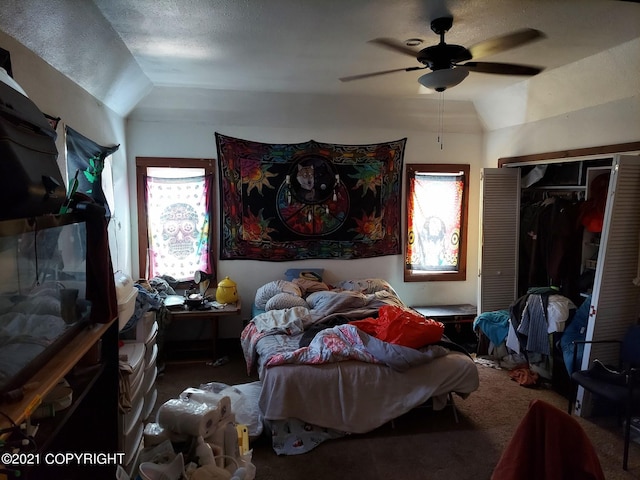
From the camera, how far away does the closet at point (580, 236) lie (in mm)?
3092

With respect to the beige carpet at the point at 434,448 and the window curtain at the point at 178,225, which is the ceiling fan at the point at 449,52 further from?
the window curtain at the point at 178,225

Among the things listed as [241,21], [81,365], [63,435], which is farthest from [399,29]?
[63,435]

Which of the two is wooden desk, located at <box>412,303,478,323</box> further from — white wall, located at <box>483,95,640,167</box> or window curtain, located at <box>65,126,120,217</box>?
window curtain, located at <box>65,126,120,217</box>

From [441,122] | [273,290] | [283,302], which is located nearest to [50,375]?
[283,302]

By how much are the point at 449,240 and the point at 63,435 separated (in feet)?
14.2

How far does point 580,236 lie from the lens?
393cm

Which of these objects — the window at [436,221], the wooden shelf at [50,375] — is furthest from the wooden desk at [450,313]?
the wooden shelf at [50,375]

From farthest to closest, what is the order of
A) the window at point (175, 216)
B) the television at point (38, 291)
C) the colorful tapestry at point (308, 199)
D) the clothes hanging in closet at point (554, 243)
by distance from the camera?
the colorful tapestry at point (308, 199) < the window at point (175, 216) < the clothes hanging in closet at point (554, 243) < the television at point (38, 291)

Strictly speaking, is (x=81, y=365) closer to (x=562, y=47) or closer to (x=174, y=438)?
(x=174, y=438)

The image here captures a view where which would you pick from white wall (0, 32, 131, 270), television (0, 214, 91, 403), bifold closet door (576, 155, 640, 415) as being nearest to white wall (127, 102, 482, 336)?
white wall (0, 32, 131, 270)

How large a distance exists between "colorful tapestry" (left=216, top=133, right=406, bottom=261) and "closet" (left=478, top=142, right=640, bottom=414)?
3.54ft

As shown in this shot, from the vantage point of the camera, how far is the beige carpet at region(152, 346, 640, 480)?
2588mm

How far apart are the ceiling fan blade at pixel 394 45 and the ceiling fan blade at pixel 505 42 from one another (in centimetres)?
38

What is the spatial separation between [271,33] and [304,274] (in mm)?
2546
